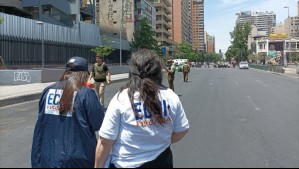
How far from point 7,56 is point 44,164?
24.7 metres

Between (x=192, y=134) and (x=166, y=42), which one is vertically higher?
(x=166, y=42)

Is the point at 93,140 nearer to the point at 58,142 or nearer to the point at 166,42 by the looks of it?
the point at 58,142

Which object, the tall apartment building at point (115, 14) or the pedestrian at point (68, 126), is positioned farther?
the tall apartment building at point (115, 14)

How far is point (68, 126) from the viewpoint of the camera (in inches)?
130

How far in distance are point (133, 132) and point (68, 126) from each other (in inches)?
27.2

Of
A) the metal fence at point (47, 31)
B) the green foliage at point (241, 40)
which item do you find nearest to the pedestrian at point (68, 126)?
the metal fence at point (47, 31)

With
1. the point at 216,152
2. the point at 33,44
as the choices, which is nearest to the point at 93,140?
the point at 216,152

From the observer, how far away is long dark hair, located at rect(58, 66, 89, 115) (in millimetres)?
3322

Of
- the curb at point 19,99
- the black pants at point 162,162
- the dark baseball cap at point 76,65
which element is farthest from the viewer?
the curb at point 19,99

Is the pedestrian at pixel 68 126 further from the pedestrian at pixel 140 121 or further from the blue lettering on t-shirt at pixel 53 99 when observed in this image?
the pedestrian at pixel 140 121

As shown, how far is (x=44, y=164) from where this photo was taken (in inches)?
129

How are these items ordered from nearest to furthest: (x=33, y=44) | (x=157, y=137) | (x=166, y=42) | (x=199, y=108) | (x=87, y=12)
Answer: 1. (x=157, y=137)
2. (x=199, y=108)
3. (x=33, y=44)
4. (x=87, y=12)
5. (x=166, y=42)

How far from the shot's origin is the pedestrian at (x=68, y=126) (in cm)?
322

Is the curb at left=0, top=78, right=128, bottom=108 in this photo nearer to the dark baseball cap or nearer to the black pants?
the dark baseball cap
